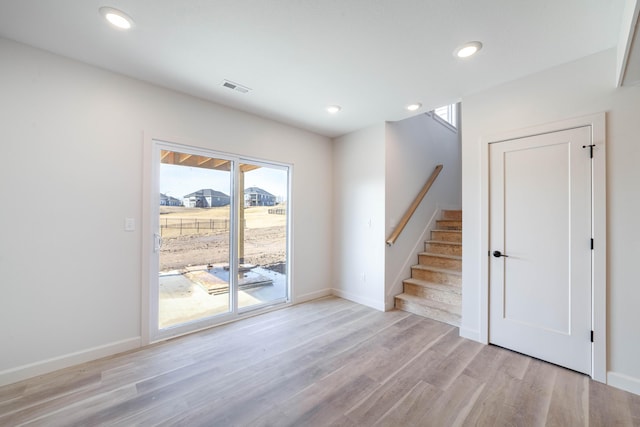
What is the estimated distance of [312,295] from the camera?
13.9 ft

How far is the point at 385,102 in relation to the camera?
316 cm

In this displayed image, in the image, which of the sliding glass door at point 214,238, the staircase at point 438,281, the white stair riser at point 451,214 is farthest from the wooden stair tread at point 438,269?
the sliding glass door at point 214,238

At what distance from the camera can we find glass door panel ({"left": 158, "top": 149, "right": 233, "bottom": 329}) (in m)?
2.91

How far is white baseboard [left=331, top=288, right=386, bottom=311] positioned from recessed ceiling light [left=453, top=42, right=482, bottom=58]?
3031 millimetres

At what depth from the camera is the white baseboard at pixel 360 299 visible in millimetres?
3766

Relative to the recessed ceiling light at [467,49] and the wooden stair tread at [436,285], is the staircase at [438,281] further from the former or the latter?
the recessed ceiling light at [467,49]

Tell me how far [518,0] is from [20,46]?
12.1ft

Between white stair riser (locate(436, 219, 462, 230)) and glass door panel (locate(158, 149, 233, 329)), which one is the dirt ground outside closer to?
glass door panel (locate(158, 149, 233, 329))

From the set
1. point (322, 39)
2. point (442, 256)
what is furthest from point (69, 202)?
point (442, 256)

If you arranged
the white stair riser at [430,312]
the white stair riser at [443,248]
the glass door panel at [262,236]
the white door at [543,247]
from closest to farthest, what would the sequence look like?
the white door at [543,247], the white stair riser at [430,312], the glass door panel at [262,236], the white stair riser at [443,248]

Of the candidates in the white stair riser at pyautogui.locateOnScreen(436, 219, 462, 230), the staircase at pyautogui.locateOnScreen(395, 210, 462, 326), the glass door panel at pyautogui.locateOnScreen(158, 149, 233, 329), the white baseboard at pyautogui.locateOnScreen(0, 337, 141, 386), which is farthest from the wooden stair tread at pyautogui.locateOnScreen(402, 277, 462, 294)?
the white baseboard at pyautogui.locateOnScreen(0, 337, 141, 386)

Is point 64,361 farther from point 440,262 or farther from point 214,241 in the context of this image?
point 440,262

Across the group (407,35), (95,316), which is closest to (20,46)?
(95,316)

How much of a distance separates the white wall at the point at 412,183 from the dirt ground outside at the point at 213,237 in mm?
1635
